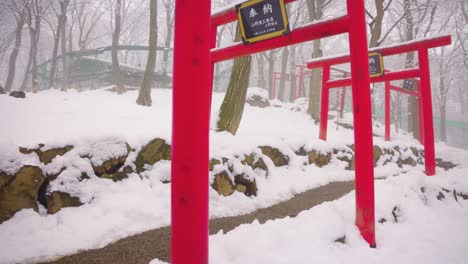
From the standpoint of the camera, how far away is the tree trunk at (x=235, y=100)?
492cm

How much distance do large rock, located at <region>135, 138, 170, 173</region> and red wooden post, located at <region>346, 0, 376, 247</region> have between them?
2.50 meters

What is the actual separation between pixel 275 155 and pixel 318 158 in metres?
1.13


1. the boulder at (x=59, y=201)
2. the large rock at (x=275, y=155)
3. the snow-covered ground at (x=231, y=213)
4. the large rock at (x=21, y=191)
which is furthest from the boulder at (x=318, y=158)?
the large rock at (x=21, y=191)

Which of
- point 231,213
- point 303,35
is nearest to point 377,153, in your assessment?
point 231,213

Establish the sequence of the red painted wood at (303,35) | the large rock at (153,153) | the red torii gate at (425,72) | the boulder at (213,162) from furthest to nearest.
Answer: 1. the red torii gate at (425,72)
2. the boulder at (213,162)
3. the large rock at (153,153)
4. the red painted wood at (303,35)

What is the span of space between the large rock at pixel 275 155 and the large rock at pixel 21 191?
3.20 metres

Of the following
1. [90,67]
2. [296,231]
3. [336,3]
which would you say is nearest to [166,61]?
[90,67]

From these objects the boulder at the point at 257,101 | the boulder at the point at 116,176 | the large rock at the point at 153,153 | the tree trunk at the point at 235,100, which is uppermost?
the boulder at the point at 257,101

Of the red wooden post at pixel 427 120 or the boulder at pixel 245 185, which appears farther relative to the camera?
the red wooden post at pixel 427 120

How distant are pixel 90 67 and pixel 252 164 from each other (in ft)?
56.9

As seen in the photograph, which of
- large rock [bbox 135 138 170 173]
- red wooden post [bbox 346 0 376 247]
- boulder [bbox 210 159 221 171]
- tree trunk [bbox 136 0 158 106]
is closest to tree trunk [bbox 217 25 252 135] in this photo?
boulder [bbox 210 159 221 171]

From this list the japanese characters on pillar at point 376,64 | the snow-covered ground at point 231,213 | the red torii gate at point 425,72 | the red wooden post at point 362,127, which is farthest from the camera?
the japanese characters on pillar at point 376,64

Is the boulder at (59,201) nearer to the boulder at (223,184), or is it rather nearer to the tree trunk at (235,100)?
the boulder at (223,184)

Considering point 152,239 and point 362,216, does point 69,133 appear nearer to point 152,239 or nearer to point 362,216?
point 152,239
